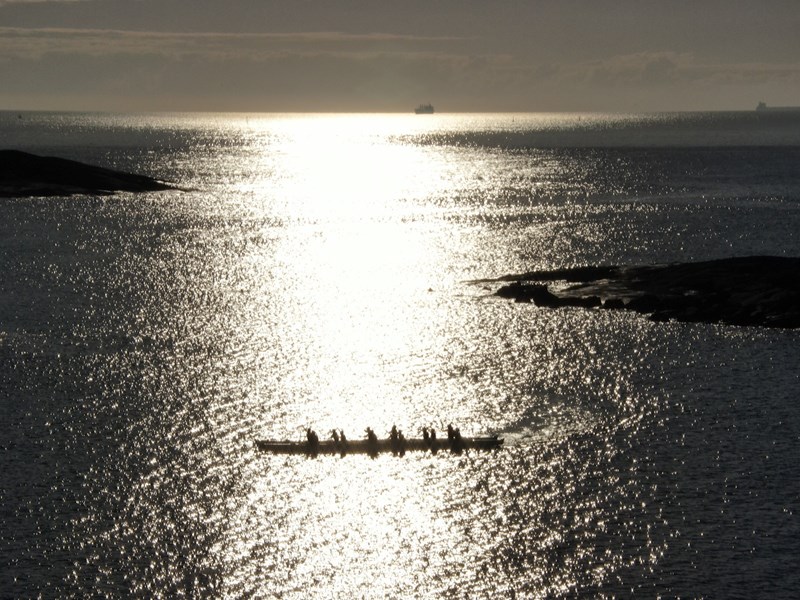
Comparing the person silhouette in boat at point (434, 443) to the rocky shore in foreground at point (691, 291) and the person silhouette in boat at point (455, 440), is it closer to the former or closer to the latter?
the person silhouette in boat at point (455, 440)

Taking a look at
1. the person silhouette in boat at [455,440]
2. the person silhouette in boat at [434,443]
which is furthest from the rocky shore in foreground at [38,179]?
the person silhouette in boat at [455,440]

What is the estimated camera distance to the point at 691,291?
96.4 metres

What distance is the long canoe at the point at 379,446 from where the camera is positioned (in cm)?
6009

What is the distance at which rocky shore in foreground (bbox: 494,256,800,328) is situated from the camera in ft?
295

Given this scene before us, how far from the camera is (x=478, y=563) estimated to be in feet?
151

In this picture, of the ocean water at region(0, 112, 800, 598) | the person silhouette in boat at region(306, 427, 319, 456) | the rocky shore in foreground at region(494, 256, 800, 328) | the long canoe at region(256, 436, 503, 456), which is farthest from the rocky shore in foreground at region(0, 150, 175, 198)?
the person silhouette in boat at region(306, 427, 319, 456)

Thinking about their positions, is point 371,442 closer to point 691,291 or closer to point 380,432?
point 380,432

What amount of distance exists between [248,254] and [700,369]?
240 ft

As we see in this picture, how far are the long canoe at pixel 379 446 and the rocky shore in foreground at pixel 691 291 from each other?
3544cm

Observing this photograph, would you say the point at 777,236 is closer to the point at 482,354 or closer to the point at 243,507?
the point at 482,354

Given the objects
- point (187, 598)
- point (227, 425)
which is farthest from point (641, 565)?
point (227, 425)

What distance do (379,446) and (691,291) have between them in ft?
148

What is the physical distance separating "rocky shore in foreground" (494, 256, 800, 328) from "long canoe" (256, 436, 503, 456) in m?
35.4

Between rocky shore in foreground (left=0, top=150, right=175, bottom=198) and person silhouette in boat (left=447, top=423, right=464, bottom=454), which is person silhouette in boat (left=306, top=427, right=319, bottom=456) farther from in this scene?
rocky shore in foreground (left=0, top=150, right=175, bottom=198)
